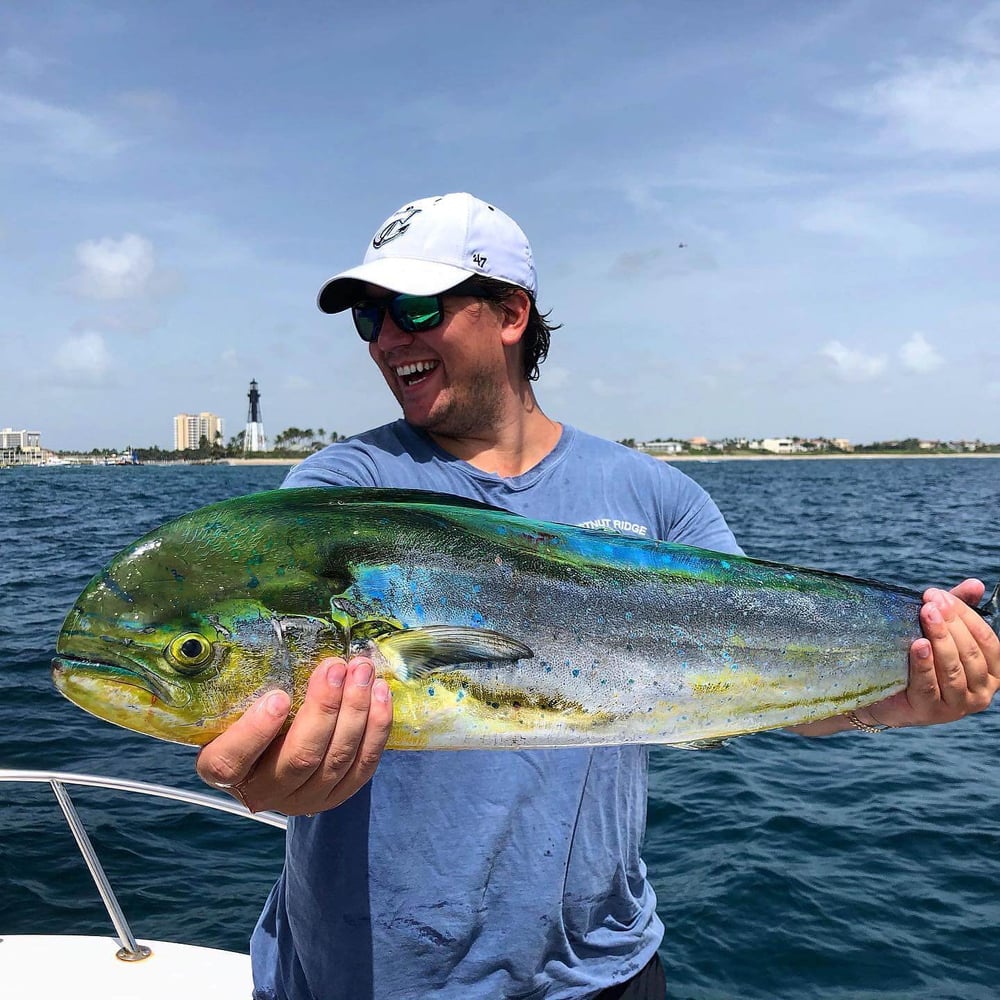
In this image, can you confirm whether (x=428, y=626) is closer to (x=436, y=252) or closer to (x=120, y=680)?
(x=120, y=680)

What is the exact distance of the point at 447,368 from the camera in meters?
2.66

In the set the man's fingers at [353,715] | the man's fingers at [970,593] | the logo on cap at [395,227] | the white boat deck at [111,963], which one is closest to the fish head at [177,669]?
the man's fingers at [353,715]

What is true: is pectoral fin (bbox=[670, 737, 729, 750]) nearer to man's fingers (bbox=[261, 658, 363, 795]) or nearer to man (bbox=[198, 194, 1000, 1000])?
man (bbox=[198, 194, 1000, 1000])

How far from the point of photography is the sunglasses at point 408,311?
8.48 feet

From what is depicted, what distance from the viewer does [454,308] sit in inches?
104

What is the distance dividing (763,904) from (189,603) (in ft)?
21.9

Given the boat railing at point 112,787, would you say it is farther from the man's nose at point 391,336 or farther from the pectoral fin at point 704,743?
the pectoral fin at point 704,743

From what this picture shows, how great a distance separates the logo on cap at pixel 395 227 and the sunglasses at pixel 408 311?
19 centimetres

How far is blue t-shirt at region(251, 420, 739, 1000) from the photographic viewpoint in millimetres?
2287

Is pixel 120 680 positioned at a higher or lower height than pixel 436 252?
lower

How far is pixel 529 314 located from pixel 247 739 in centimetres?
170

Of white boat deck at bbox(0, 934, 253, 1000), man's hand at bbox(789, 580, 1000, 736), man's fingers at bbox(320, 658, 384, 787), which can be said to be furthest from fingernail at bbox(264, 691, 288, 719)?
white boat deck at bbox(0, 934, 253, 1000)

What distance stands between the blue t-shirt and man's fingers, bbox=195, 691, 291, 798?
0.56 m

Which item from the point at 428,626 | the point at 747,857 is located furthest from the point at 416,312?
the point at 747,857
